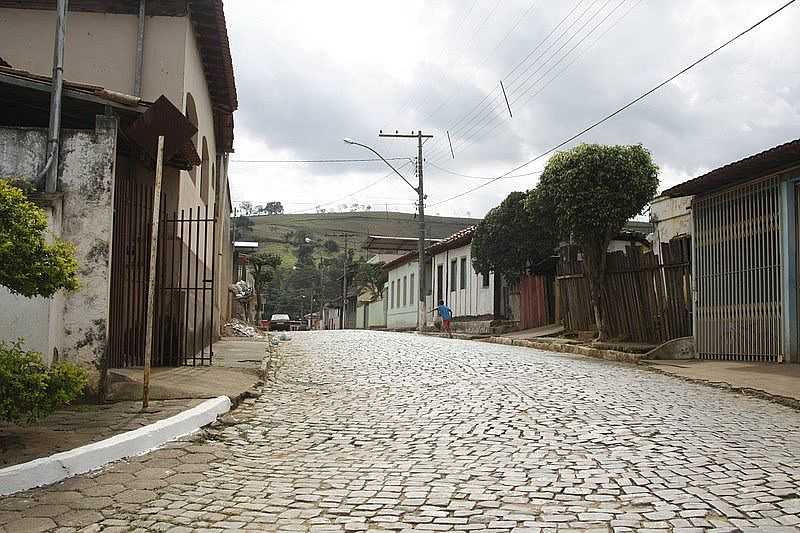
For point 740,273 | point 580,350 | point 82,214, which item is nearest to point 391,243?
point 580,350

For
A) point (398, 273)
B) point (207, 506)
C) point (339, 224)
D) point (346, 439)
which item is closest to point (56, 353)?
point (346, 439)

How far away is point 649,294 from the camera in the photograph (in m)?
16.0

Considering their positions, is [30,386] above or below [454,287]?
below

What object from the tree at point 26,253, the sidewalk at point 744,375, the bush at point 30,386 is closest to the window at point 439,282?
the sidewalk at point 744,375

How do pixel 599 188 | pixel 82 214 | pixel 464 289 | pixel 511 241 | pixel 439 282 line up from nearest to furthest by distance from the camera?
pixel 82 214 < pixel 599 188 < pixel 511 241 < pixel 464 289 < pixel 439 282

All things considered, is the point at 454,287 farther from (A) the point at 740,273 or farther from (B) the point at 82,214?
(B) the point at 82,214

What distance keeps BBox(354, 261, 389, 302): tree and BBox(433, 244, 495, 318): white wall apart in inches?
596

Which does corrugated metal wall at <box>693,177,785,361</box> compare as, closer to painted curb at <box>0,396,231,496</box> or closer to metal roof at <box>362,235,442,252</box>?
painted curb at <box>0,396,231,496</box>

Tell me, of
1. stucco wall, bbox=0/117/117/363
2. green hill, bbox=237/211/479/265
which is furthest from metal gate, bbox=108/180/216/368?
green hill, bbox=237/211/479/265

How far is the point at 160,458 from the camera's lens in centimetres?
575

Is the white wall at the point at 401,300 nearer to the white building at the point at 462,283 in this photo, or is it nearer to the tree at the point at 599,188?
the white building at the point at 462,283

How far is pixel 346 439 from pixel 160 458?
1.71m

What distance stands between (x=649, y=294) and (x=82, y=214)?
12067 millimetres

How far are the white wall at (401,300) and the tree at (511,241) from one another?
47.1 feet
